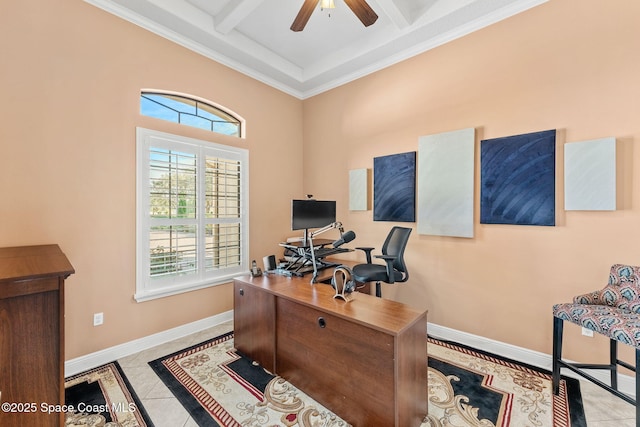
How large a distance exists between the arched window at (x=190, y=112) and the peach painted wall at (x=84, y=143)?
12 cm

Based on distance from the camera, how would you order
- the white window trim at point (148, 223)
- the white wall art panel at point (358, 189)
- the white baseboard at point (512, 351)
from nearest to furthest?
the white baseboard at point (512, 351)
the white window trim at point (148, 223)
the white wall art panel at point (358, 189)

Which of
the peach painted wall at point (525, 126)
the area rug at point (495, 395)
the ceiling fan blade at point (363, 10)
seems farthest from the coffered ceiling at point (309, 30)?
the area rug at point (495, 395)

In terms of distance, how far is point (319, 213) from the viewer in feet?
10.5

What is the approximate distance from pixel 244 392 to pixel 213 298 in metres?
1.48

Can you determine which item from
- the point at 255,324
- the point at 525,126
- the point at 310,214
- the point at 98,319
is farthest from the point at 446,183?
the point at 98,319

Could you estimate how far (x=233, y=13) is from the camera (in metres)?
2.65

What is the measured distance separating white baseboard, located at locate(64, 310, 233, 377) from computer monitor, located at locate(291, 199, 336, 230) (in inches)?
61.8

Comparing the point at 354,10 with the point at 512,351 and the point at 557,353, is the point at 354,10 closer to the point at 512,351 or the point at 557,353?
the point at 557,353

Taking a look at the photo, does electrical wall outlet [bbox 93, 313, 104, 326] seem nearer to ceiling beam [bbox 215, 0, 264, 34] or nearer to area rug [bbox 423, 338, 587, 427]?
area rug [bbox 423, 338, 587, 427]

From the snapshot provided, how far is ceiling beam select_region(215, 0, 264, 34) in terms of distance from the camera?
2.52 meters

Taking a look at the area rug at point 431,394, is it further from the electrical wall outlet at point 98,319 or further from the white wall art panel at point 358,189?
the white wall art panel at point 358,189

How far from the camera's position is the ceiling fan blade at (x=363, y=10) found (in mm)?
2119

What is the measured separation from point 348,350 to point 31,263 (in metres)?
1.89

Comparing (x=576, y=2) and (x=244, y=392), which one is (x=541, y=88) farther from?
(x=244, y=392)
